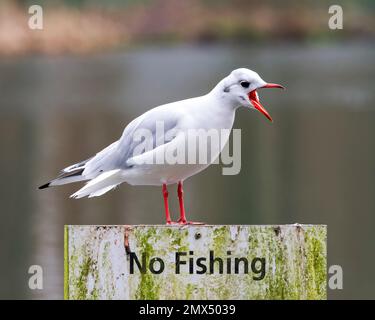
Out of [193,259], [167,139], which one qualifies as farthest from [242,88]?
[193,259]

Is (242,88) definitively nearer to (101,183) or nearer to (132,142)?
(132,142)

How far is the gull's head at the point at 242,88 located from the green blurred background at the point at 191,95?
4254 mm

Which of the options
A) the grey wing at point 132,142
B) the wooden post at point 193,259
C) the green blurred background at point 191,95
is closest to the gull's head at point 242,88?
the grey wing at point 132,142

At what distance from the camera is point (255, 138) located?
74.3 ft

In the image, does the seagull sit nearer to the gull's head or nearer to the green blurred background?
the gull's head

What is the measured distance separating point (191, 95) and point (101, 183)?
68.9 feet

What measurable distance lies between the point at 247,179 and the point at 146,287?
12018 mm

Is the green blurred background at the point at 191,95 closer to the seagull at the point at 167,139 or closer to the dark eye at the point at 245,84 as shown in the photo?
the seagull at the point at 167,139

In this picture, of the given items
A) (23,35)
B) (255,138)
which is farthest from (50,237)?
(23,35)

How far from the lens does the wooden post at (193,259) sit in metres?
5.43

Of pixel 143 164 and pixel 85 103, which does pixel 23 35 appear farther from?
pixel 143 164

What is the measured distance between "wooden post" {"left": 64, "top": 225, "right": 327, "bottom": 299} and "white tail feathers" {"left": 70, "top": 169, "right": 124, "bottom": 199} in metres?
0.64

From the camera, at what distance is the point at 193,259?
545cm

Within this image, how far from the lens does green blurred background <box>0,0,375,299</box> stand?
1362 centimetres
